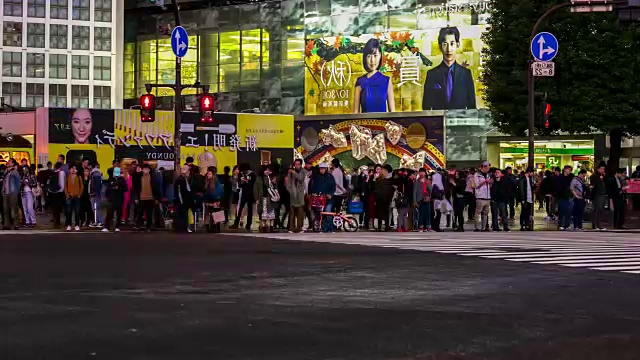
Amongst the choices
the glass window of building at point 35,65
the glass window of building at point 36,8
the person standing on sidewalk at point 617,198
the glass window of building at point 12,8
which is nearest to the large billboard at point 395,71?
the glass window of building at point 35,65

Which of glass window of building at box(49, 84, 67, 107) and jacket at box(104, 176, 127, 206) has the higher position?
glass window of building at box(49, 84, 67, 107)

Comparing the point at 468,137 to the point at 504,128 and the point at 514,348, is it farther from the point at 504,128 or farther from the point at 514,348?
the point at 514,348

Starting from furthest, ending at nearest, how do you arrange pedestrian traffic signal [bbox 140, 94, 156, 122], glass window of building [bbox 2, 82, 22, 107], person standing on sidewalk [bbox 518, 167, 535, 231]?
glass window of building [bbox 2, 82, 22, 107] < pedestrian traffic signal [bbox 140, 94, 156, 122] < person standing on sidewalk [bbox 518, 167, 535, 231]

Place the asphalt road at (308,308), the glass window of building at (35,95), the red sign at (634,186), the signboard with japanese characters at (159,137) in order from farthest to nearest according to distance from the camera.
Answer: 1. the glass window of building at (35,95)
2. the signboard with japanese characters at (159,137)
3. the red sign at (634,186)
4. the asphalt road at (308,308)

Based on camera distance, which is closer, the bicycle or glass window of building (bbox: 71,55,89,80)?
the bicycle

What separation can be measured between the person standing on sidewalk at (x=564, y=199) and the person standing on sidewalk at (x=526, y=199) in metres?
0.71

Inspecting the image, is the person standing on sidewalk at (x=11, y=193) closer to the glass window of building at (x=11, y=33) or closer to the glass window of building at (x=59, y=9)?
the glass window of building at (x=11, y=33)

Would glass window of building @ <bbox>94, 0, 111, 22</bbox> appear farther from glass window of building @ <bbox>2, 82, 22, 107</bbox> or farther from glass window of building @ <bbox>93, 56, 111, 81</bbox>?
glass window of building @ <bbox>2, 82, 22, 107</bbox>

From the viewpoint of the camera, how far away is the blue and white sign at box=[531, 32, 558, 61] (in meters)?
26.9

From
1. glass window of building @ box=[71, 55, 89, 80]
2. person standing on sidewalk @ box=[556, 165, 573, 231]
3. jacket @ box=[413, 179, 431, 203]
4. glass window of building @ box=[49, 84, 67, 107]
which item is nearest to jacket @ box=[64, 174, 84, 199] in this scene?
jacket @ box=[413, 179, 431, 203]

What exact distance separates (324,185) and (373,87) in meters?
32.8

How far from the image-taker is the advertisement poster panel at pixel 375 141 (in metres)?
53.7

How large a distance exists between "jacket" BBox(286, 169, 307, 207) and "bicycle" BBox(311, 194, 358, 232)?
1.42ft

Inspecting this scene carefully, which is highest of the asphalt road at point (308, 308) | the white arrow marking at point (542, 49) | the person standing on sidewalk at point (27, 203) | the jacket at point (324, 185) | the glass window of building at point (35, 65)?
the glass window of building at point (35, 65)
